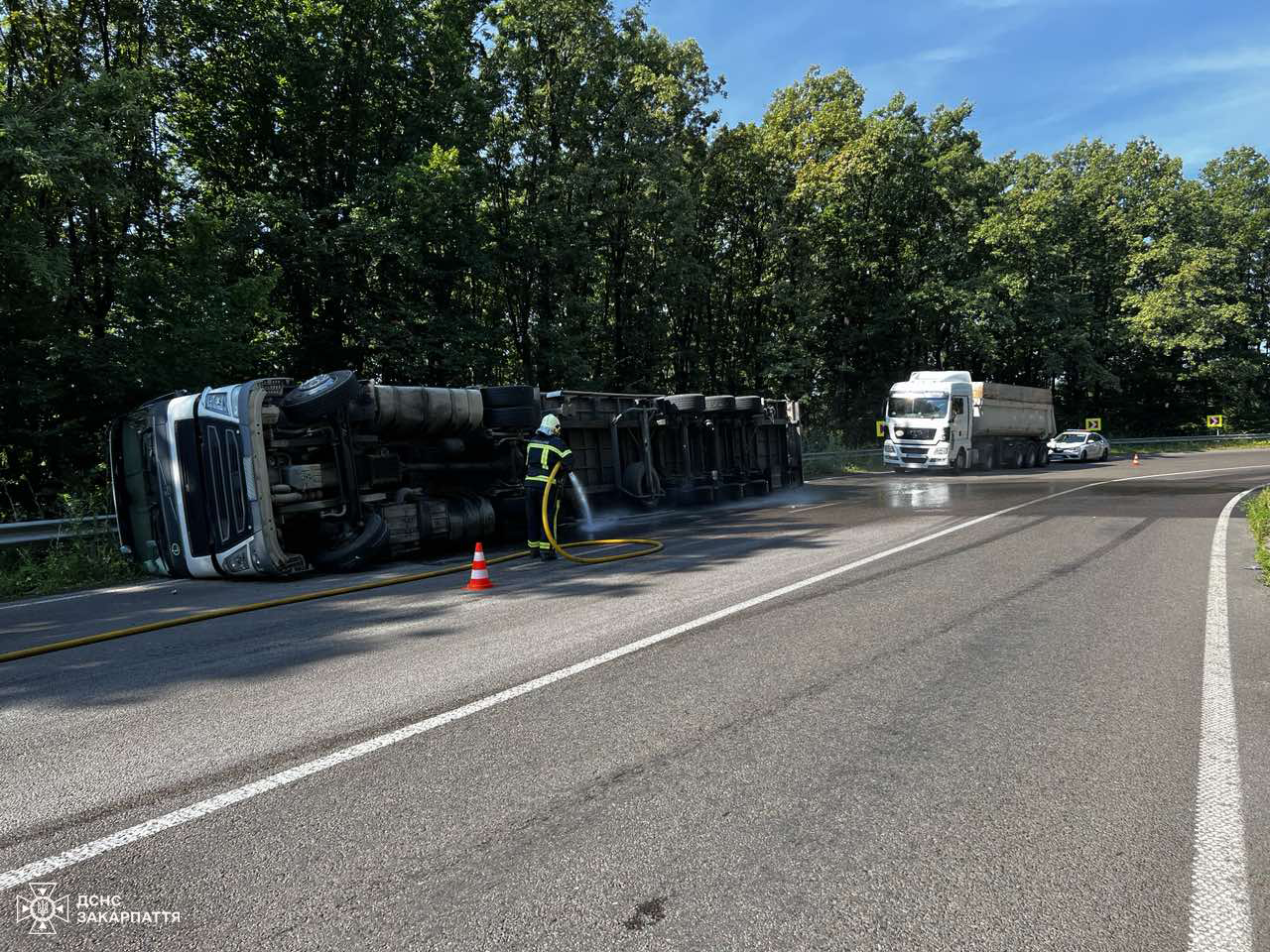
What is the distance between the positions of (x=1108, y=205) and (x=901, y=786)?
5350cm

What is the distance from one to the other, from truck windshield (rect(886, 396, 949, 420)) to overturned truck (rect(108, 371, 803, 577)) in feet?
56.3

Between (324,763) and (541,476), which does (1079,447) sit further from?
(324,763)

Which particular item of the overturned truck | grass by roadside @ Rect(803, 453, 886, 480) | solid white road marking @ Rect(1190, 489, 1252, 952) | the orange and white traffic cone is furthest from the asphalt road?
grass by roadside @ Rect(803, 453, 886, 480)

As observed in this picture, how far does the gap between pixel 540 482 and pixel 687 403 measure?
592 cm

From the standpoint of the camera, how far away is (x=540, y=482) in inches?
365

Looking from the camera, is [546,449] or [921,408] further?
[921,408]

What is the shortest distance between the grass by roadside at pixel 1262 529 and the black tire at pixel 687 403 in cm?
848

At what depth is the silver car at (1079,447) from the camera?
34688 millimetres

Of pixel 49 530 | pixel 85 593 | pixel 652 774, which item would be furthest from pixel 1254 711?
pixel 49 530

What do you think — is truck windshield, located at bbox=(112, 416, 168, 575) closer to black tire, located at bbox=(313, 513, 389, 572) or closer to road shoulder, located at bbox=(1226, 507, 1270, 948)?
black tire, located at bbox=(313, 513, 389, 572)

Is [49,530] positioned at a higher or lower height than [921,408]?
lower

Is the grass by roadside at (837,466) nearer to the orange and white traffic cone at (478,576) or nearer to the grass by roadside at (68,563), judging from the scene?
the orange and white traffic cone at (478,576)

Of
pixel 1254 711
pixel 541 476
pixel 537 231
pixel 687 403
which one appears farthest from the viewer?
pixel 537 231

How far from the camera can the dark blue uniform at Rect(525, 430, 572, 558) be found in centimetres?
927
